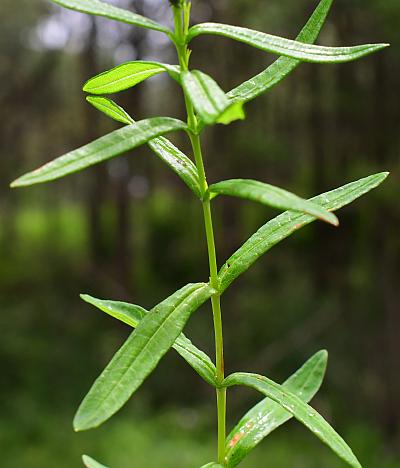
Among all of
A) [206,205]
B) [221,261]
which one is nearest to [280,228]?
[206,205]

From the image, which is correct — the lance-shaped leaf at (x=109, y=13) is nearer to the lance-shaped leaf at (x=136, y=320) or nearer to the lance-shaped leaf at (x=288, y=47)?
the lance-shaped leaf at (x=288, y=47)

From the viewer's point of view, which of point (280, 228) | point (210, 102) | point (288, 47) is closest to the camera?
point (210, 102)

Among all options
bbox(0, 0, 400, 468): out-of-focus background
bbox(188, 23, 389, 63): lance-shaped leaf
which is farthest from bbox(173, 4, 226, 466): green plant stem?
bbox(0, 0, 400, 468): out-of-focus background

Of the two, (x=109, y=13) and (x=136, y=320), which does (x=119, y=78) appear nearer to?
(x=109, y=13)

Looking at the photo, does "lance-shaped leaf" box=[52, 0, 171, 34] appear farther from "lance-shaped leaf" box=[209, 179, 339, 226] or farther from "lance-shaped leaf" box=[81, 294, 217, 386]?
"lance-shaped leaf" box=[81, 294, 217, 386]

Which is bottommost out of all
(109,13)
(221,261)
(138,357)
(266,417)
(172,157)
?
(221,261)

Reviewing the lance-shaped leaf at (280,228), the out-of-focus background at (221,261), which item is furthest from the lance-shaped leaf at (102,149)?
the out-of-focus background at (221,261)
